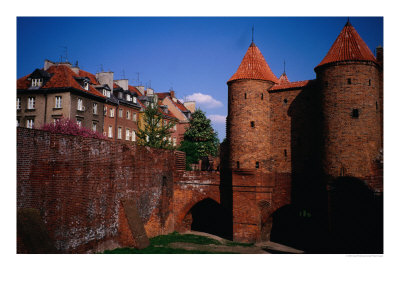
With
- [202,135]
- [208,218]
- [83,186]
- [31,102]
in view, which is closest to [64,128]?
[31,102]

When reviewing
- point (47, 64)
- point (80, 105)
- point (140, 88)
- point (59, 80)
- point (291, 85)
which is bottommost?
point (291, 85)

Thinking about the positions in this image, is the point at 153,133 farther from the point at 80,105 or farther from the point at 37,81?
the point at 37,81

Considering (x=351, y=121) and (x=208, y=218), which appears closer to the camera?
(x=351, y=121)

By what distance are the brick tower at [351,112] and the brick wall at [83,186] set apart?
9150mm

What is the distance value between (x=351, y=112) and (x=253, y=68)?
20.3 ft

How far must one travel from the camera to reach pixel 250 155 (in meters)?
17.5

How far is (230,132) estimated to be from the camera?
18281mm

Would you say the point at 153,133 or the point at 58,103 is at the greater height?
the point at 58,103

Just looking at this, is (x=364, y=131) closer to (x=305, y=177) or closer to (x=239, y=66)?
(x=305, y=177)

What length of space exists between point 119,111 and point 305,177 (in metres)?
22.1

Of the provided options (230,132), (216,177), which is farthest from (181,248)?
(230,132)

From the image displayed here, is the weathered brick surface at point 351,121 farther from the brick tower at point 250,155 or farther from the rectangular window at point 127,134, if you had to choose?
the rectangular window at point 127,134

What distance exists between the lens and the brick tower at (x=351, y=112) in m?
14.3

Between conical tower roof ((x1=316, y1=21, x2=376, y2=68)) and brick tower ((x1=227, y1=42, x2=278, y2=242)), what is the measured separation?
149 inches
